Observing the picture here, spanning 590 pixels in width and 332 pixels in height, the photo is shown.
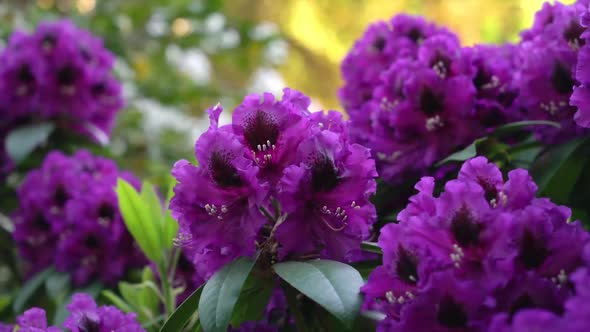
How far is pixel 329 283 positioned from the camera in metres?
0.65

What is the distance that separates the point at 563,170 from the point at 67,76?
3.80 feet

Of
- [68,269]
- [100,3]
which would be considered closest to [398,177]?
[68,269]

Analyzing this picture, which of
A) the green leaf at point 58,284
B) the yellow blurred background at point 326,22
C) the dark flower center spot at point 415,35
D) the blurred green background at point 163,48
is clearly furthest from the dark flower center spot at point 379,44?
the yellow blurred background at point 326,22

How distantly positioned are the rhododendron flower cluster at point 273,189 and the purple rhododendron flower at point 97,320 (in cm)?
12

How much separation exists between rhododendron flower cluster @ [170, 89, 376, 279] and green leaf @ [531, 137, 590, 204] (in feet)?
0.96

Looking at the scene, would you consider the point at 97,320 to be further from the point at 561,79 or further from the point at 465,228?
the point at 561,79

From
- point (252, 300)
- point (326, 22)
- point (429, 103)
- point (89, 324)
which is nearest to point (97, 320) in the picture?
point (89, 324)

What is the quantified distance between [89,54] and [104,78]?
0.08 m

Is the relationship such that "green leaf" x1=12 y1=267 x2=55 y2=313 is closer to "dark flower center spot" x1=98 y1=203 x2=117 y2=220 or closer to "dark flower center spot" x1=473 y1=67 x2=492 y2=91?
"dark flower center spot" x1=98 y1=203 x2=117 y2=220

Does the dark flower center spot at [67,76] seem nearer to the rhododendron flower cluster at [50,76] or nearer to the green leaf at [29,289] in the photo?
the rhododendron flower cluster at [50,76]

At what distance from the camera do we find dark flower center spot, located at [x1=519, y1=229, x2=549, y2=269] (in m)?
0.60

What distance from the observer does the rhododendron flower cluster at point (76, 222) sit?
4.27 ft

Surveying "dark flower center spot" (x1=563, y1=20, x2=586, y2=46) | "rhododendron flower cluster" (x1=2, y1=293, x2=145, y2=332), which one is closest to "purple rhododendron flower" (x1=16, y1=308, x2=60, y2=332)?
"rhododendron flower cluster" (x1=2, y1=293, x2=145, y2=332)

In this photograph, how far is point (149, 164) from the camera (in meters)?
2.28
